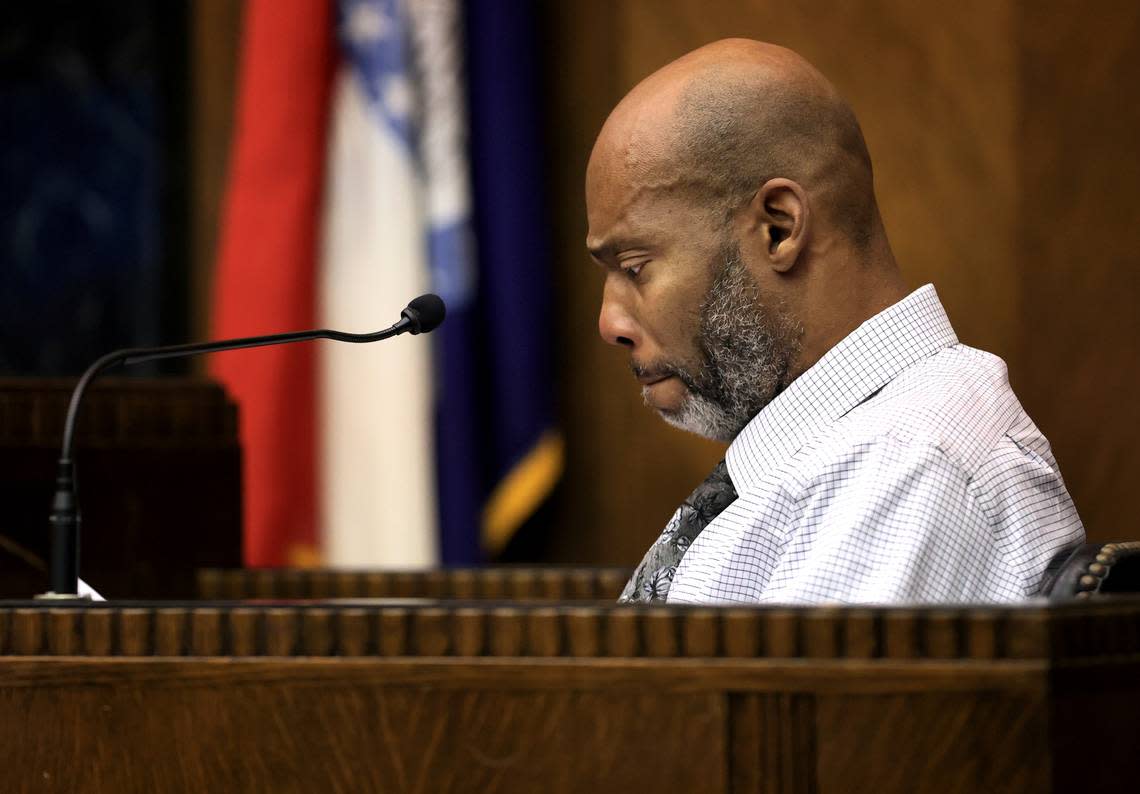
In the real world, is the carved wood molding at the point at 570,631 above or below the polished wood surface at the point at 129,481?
below

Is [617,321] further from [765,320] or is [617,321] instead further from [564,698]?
[564,698]

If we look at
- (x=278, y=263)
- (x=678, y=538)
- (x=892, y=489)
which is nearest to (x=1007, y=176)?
(x=278, y=263)

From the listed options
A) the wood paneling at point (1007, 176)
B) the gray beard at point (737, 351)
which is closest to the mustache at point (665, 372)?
the gray beard at point (737, 351)

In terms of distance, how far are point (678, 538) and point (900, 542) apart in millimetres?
361

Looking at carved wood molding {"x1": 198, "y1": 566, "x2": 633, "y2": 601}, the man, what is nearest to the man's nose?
the man

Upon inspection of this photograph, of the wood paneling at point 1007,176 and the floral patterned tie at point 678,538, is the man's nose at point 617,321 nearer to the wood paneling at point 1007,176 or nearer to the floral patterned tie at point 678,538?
the floral patterned tie at point 678,538

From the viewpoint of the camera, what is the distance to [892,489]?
1521 millimetres

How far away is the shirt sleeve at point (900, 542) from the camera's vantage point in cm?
149

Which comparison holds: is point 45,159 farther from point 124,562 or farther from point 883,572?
point 883,572

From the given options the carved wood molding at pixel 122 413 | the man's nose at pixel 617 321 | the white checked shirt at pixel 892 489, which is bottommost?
the white checked shirt at pixel 892 489

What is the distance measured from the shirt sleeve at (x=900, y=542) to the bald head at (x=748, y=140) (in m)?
0.39

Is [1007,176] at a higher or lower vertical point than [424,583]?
higher

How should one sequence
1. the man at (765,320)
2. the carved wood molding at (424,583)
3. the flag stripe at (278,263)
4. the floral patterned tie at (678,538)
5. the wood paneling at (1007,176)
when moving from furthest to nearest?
the flag stripe at (278,263) < the wood paneling at (1007,176) < the carved wood molding at (424,583) < the floral patterned tie at (678,538) < the man at (765,320)

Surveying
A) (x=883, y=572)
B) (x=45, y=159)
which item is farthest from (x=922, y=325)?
(x=45, y=159)
